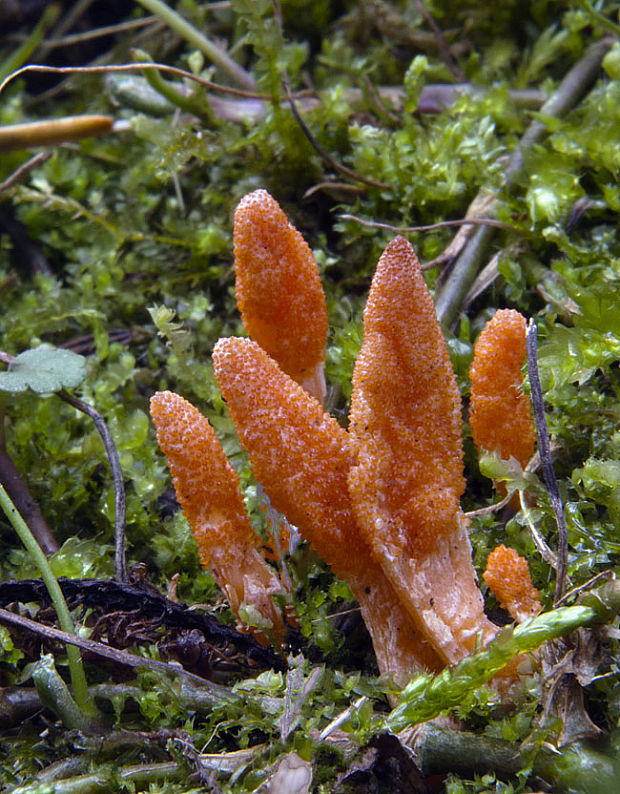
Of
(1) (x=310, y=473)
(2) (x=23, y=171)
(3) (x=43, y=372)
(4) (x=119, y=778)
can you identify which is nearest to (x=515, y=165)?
(1) (x=310, y=473)

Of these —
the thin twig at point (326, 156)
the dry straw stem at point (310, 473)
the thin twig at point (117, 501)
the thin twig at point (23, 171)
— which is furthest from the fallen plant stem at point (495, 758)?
the thin twig at point (23, 171)

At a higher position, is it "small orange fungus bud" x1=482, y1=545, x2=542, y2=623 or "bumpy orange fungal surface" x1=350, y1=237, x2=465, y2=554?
"bumpy orange fungal surface" x1=350, y1=237, x2=465, y2=554

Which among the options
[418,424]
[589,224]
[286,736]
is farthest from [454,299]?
[286,736]

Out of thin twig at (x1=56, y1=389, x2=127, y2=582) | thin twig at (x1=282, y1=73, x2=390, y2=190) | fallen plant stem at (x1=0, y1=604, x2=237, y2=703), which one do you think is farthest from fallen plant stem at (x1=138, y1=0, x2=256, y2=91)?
fallen plant stem at (x1=0, y1=604, x2=237, y2=703)

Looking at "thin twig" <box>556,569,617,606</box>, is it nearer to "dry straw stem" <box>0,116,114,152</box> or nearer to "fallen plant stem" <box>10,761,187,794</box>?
"fallen plant stem" <box>10,761,187,794</box>

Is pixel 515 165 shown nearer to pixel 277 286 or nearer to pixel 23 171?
pixel 277 286

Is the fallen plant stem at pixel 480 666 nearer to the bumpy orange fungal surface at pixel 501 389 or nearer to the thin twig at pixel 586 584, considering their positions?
the thin twig at pixel 586 584

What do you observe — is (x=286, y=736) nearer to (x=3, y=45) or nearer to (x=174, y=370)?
(x=174, y=370)
